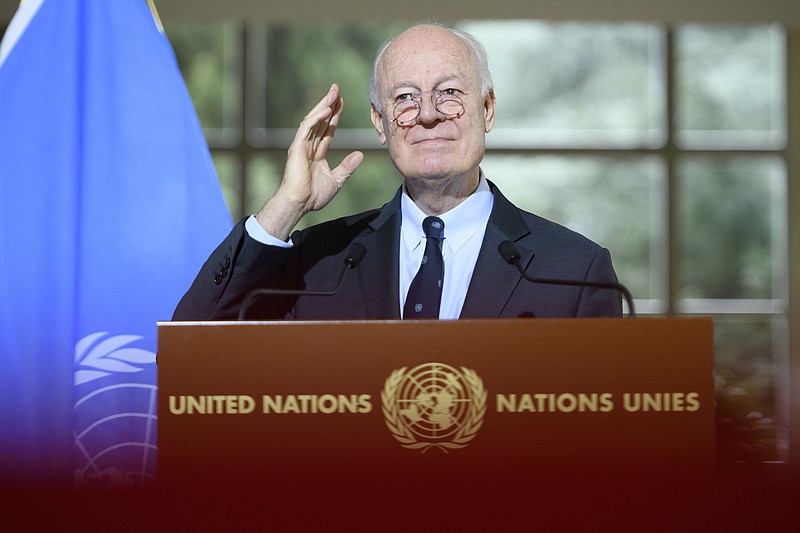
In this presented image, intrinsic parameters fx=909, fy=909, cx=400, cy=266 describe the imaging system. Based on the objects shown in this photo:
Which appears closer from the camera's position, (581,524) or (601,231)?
(581,524)

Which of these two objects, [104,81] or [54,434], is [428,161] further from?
[54,434]

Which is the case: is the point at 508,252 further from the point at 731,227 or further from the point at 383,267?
the point at 731,227

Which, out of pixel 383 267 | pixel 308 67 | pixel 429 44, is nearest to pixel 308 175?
pixel 383 267

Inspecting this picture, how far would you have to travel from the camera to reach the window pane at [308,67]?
545 centimetres

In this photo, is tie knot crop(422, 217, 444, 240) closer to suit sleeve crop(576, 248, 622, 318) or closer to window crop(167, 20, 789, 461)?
suit sleeve crop(576, 248, 622, 318)

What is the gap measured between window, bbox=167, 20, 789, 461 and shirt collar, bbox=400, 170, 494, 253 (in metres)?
3.72

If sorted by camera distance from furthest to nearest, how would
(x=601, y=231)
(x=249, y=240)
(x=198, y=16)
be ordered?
(x=601, y=231), (x=198, y=16), (x=249, y=240)

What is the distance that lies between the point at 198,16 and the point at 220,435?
456cm

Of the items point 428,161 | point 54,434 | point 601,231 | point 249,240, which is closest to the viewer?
point 249,240

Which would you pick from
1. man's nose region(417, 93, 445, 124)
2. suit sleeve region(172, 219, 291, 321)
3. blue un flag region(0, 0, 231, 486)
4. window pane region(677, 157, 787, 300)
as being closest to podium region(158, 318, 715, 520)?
suit sleeve region(172, 219, 291, 321)

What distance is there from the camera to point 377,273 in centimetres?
162

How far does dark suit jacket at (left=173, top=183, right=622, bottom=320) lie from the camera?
1525mm

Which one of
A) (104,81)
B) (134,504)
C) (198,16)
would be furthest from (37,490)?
(198,16)

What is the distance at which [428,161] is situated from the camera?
1.65 m
